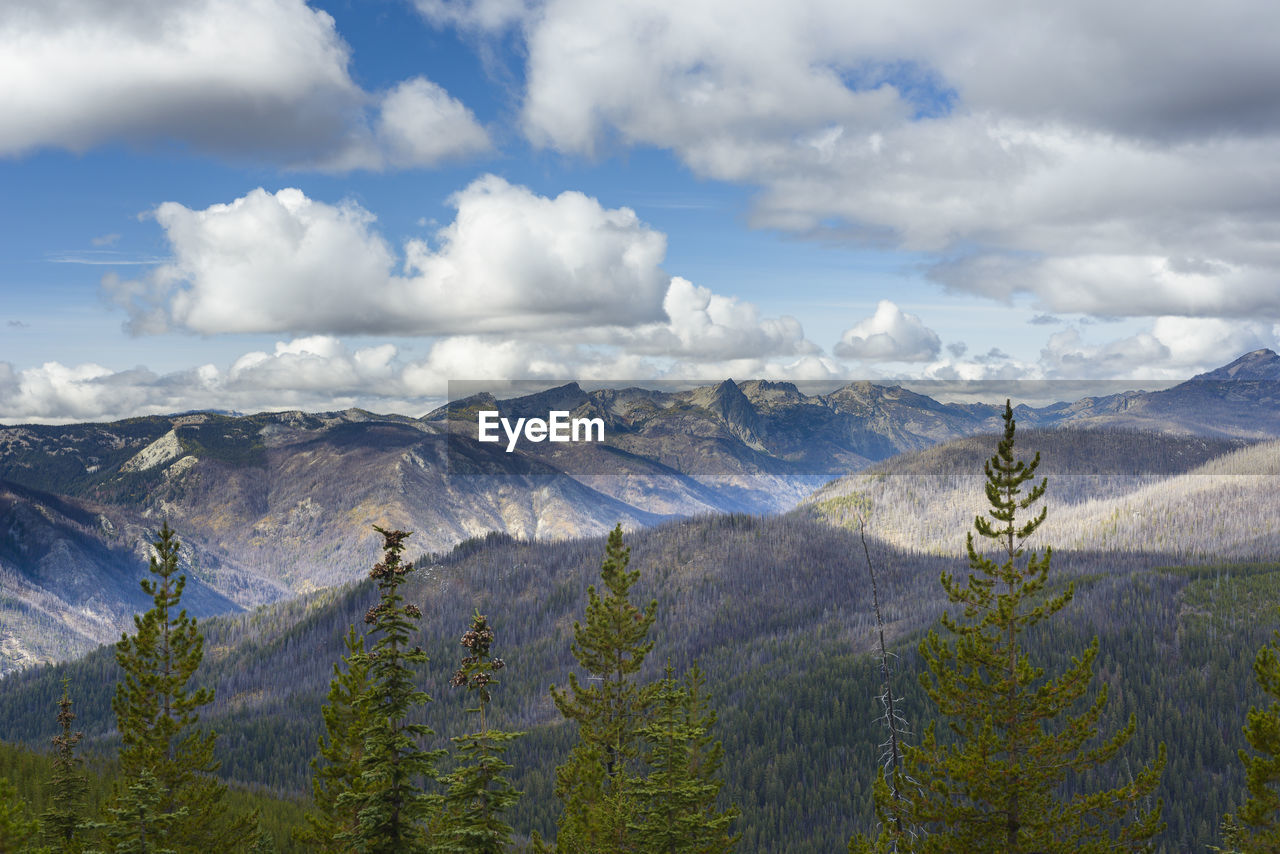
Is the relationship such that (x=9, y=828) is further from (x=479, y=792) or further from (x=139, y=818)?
(x=479, y=792)

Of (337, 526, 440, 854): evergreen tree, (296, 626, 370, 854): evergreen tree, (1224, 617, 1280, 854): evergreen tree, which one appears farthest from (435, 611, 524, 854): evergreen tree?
(1224, 617, 1280, 854): evergreen tree

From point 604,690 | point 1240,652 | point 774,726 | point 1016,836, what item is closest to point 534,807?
point 774,726

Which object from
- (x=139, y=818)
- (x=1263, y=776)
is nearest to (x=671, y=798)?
(x=139, y=818)

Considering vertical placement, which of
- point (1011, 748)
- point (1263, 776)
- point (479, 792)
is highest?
point (479, 792)

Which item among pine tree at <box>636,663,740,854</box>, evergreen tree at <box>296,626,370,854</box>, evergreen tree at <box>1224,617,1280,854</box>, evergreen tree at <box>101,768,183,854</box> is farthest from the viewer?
evergreen tree at <box>296,626,370,854</box>

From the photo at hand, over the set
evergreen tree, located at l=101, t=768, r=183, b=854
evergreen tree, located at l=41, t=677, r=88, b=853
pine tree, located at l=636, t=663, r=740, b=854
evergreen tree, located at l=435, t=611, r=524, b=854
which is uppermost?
evergreen tree, located at l=435, t=611, r=524, b=854

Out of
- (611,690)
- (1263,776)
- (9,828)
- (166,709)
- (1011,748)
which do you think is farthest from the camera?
(611,690)

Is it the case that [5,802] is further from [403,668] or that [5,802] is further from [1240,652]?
[1240,652]

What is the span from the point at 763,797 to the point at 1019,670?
455 feet

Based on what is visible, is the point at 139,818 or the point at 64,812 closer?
the point at 139,818

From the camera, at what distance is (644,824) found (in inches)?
1162

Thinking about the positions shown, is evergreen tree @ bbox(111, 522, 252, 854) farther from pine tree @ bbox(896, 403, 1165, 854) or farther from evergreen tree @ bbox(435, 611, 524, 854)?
pine tree @ bbox(896, 403, 1165, 854)

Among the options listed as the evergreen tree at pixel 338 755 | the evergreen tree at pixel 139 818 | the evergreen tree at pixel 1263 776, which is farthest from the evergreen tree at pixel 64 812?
the evergreen tree at pixel 1263 776

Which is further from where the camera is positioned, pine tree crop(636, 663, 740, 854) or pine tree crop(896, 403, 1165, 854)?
pine tree crop(636, 663, 740, 854)
